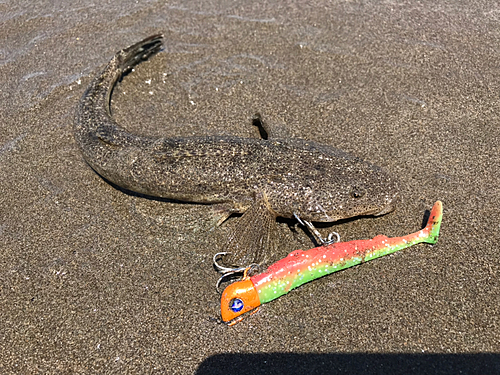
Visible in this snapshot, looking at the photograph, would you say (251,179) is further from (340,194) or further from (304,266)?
(304,266)

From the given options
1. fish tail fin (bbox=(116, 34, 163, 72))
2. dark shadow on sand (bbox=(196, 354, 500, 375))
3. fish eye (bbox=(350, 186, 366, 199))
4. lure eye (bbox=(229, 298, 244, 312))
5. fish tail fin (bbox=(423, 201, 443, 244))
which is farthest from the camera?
fish tail fin (bbox=(116, 34, 163, 72))

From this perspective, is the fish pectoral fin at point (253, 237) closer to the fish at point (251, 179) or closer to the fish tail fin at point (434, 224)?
the fish at point (251, 179)

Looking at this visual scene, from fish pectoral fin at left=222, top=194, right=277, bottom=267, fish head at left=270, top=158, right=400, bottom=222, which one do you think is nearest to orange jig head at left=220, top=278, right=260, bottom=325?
fish pectoral fin at left=222, top=194, right=277, bottom=267

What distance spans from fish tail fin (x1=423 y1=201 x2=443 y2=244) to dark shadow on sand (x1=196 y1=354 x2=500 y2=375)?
3.50 ft

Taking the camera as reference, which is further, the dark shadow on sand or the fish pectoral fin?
the fish pectoral fin

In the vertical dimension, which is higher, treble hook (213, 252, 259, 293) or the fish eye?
the fish eye

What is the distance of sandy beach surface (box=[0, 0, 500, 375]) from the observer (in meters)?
3.08

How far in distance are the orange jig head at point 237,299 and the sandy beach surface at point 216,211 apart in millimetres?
180

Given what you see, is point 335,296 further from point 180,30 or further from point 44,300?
point 180,30

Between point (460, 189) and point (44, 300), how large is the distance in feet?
14.8

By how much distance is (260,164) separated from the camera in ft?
13.1

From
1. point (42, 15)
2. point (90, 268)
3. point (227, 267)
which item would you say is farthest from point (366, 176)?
point (42, 15)

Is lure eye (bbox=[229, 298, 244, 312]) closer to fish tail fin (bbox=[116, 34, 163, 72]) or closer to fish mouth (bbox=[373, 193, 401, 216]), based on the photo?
fish mouth (bbox=[373, 193, 401, 216])

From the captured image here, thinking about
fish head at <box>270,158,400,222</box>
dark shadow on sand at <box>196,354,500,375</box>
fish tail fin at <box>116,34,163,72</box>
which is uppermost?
fish tail fin at <box>116,34,163,72</box>
